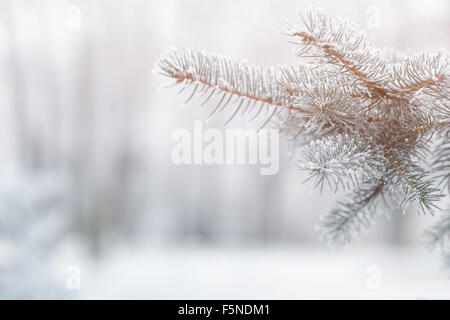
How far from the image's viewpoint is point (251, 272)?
1.69 m

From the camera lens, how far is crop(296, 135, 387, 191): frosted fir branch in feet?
0.67

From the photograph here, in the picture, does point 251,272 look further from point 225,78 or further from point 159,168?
point 225,78

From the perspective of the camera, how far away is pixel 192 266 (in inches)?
68.1

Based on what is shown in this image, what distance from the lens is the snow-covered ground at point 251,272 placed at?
1507mm

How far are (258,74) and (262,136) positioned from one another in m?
0.08

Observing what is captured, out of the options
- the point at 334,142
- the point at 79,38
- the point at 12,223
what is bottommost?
the point at 12,223

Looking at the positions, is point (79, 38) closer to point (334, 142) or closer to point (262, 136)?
point (262, 136)
